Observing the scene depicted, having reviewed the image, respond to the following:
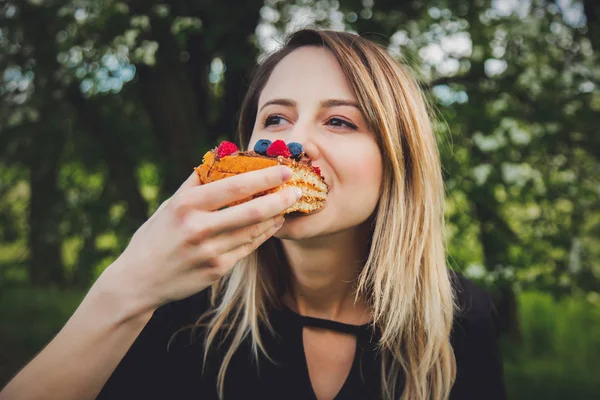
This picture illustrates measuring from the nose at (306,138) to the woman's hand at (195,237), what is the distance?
1.35 feet

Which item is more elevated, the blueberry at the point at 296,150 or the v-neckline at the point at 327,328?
the blueberry at the point at 296,150

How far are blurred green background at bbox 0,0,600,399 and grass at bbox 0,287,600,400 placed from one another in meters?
0.93

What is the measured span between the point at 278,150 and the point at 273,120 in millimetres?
475

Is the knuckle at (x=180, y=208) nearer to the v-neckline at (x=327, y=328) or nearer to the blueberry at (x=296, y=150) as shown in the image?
the blueberry at (x=296, y=150)

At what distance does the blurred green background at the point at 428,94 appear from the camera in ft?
14.5

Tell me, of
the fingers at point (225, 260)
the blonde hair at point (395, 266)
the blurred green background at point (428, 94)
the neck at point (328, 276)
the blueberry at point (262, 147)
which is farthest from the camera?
the blurred green background at point (428, 94)

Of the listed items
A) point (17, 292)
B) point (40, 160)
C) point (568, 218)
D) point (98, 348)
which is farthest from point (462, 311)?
point (17, 292)

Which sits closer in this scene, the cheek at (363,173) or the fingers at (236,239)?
the fingers at (236,239)

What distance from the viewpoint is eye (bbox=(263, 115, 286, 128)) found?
2.29m

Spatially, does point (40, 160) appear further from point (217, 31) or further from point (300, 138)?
point (300, 138)

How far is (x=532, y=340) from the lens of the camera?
24.9 feet

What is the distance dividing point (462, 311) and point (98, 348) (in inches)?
75.6

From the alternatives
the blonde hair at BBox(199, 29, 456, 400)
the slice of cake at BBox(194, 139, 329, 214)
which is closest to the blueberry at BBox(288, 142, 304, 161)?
the slice of cake at BBox(194, 139, 329, 214)

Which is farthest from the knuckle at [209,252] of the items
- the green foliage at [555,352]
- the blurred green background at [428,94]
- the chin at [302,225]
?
the green foliage at [555,352]
